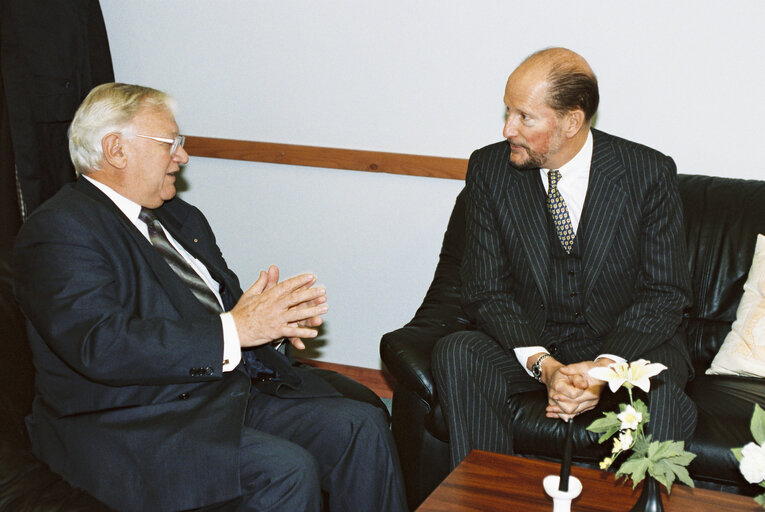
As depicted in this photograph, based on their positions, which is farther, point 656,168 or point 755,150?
point 755,150

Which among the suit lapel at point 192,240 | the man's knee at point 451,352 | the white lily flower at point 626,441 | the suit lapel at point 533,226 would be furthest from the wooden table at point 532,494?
the suit lapel at point 192,240

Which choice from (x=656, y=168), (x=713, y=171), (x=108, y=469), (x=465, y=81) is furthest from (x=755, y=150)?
(x=108, y=469)

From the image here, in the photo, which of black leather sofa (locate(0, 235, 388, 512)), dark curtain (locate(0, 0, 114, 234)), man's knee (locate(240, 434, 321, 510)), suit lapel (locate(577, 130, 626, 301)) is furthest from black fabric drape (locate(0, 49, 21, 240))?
suit lapel (locate(577, 130, 626, 301))

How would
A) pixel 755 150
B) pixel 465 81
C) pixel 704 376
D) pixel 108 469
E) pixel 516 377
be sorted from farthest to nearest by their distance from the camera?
1. pixel 465 81
2. pixel 755 150
3. pixel 704 376
4. pixel 516 377
5. pixel 108 469

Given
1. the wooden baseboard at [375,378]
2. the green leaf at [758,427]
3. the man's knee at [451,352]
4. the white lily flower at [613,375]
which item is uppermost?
the white lily flower at [613,375]

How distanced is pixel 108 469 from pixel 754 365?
2007mm

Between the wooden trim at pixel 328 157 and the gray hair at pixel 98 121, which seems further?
the wooden trim at pixel 328 157

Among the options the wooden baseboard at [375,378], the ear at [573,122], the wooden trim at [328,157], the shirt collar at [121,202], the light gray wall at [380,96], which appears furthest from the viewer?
the wooden baseboard at [375,378]

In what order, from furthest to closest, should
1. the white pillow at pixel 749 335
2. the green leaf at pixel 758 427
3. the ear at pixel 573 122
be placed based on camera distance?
the white pillow at pixel 749 335 → the ear at pixel 573 122 → the green leaf at pixel 758 427

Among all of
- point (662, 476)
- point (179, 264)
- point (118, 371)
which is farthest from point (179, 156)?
point (662, 476)

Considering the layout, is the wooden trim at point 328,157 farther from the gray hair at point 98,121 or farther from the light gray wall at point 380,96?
the gray hair at point 98,121

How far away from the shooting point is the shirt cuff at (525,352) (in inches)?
98.0

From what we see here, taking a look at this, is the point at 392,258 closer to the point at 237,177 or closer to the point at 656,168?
the point at 237,177

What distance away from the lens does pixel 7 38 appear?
3221 millimetres
